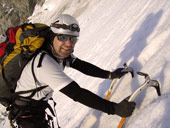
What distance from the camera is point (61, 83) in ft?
8.26

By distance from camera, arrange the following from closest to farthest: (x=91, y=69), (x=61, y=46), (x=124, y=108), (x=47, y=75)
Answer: (x=47, y=75) < (x=124, y=108) < (x=61, y=46) < (x=91, y=69)

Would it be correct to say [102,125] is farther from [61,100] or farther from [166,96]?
[61,100]

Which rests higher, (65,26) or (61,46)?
(65,26)

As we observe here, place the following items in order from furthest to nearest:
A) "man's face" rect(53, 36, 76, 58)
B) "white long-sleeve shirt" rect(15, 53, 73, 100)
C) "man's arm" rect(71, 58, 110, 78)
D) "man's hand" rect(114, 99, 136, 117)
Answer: "man's arm" rect(71, 58, 110, 78)
"man's face" rect(53, 36, 76, 58)
"man's hand" rect(114, 99, 136, 117)
"white long-sleeve shirt" rect(15, 53, 73, 100)

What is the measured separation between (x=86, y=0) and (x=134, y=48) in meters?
16.4

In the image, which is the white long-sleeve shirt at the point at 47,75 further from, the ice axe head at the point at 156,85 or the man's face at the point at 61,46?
the ice axe head at the point at 156,85

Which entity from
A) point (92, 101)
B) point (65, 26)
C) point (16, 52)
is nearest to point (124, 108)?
point (92, 101)

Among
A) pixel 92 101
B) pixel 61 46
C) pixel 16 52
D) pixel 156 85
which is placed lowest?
pixel 92 101

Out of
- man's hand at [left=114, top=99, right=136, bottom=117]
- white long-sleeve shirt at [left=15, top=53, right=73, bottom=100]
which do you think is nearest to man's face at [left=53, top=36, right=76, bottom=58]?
white long-sleeve shirt at [left=15, top=53, right=73, bottom=100]

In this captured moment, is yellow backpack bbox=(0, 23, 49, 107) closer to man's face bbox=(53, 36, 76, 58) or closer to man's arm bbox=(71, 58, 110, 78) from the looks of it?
man's face bbox=(53, 36, 76, 58)

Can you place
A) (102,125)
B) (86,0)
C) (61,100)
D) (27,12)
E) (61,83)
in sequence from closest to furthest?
1. (61,83)
2. (102,125)
3. (61,100)
4. (86,0)
5. (27,12)

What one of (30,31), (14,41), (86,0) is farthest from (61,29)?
(86,0)

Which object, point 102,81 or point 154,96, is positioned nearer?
point 154,96

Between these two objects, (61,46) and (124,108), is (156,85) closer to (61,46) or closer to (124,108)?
(124,108)
